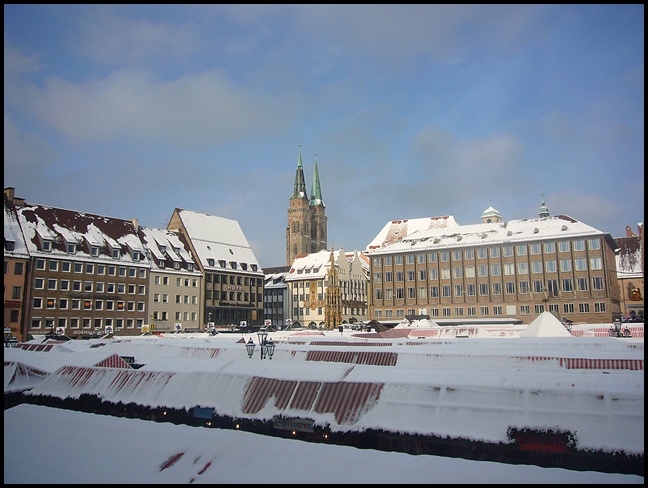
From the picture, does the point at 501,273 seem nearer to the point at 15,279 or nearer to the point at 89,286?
the point at 89,286

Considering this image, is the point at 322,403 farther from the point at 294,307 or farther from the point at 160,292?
the point at 294,307

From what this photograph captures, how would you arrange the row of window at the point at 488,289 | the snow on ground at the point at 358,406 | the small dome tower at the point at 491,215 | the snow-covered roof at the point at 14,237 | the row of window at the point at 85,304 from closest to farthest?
the snow on ground at the point at 358,406, the snow-covered roof at the point at 14,237, the row of window at the point at 85,304, the row of window at the point at 488,289, the small dome tower at the point at 491,215

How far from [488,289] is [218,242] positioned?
52756mm

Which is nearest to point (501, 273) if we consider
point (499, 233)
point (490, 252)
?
point (490, 252)

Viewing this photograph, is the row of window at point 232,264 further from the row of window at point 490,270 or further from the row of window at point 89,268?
the row of window at point 490,270

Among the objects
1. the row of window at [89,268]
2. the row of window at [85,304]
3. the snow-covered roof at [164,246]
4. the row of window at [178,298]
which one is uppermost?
the snow-covered roof at [164,246]

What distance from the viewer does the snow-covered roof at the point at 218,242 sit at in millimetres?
111700

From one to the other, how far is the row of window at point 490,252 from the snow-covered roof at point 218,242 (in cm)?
2719

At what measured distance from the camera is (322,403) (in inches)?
893

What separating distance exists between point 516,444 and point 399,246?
96.7 m

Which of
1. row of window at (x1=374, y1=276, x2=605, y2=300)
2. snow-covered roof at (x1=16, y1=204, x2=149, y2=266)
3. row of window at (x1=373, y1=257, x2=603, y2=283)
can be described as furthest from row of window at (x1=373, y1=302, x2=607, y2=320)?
snow-covered roof at (x1=16, y1=204, x2=149, y2=266)

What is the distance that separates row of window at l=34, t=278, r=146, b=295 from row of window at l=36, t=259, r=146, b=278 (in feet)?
5.33

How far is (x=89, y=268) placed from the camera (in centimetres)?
9006

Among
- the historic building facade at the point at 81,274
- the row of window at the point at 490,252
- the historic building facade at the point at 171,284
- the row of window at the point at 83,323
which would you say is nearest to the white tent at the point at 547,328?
the row of window at the point at 490,252
